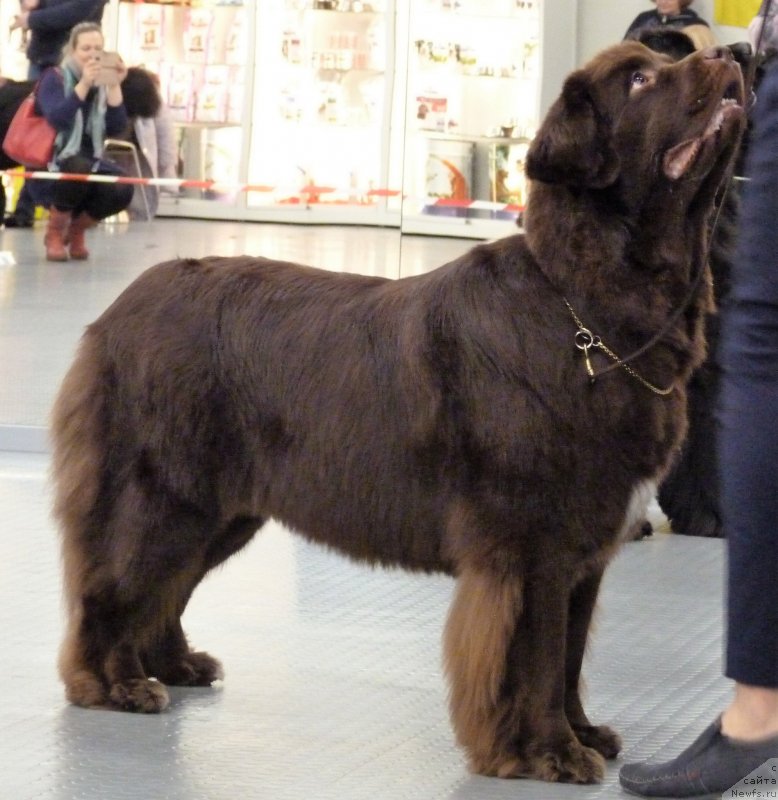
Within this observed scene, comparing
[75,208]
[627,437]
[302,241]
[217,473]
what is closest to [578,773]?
[627,437]

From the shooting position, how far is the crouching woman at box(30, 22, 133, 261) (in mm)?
7410

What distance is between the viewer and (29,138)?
27.0 feet

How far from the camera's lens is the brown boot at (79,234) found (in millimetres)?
8742

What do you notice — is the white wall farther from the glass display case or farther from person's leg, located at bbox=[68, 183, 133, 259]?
person's leg, located at bbox=[68, 183, 133, 259]

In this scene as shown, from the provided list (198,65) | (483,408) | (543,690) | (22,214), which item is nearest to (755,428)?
(483,408)

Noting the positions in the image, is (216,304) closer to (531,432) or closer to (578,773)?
(531,432)

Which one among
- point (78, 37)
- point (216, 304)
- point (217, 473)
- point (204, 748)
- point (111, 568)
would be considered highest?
point (78, 37)

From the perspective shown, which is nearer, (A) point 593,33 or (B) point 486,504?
(B) point 486,504

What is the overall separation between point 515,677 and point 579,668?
8.8 inches

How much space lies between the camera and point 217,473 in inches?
119

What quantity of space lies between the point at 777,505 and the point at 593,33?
4144 millimetres

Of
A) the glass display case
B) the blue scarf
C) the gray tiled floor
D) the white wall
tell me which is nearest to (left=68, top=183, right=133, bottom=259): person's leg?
the blue scarf

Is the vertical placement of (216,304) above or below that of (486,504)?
above

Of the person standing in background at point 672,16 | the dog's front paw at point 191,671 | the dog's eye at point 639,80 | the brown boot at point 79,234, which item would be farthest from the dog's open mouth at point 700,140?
the brown boot at point 79,234
